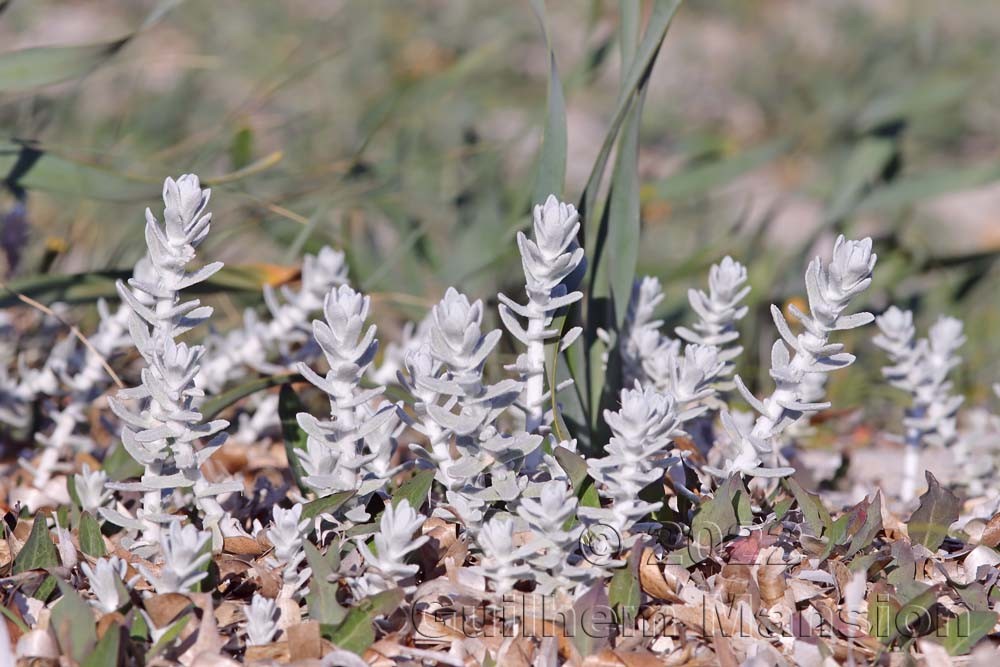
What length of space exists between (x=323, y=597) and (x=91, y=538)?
311 millimetres

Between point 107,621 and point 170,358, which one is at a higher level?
point 170,358

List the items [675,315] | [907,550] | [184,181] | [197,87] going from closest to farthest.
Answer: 1. [184,181]
2. [907,550]
3. [675,315]
4. [197,87]

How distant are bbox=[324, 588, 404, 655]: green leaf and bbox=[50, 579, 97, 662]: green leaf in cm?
21

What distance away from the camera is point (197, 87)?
3.96 m

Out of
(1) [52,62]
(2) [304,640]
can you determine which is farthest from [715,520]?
(1) [52,62]

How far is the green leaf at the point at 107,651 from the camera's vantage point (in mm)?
891

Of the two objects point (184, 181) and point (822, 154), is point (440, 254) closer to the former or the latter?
point (184, 181)

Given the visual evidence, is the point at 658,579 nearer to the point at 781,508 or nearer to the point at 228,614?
the point at 781,508

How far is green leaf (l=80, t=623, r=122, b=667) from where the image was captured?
0.89 metres

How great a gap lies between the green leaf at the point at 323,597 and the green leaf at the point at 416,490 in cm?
12

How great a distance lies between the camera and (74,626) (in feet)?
3.05

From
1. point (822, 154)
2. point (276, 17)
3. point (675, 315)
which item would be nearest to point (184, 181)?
point (675, 315)

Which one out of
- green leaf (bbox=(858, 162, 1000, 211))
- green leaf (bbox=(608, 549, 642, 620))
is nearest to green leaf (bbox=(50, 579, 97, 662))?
green leaf (bbox=(608, 549, 642, 620))

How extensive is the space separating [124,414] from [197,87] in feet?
10.6
